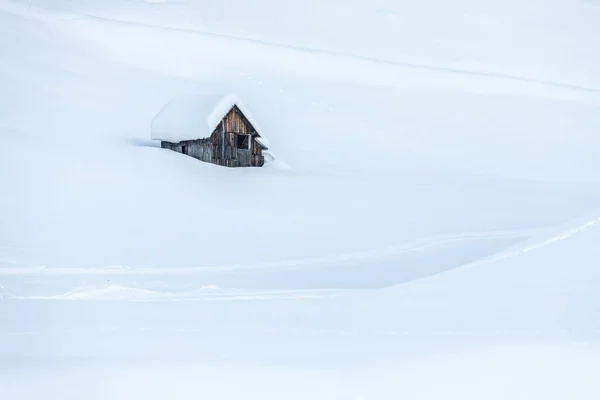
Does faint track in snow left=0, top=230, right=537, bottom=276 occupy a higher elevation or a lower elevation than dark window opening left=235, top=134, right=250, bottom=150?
lower

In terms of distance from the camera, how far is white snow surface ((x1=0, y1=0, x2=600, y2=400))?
6.06 m

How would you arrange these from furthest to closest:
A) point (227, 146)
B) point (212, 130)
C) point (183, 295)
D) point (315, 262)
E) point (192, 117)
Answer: point (227, 146)
point (192, 117)
point (212, 130)
point (315, 262)
point (183, 295)

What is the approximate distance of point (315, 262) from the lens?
30.3ft

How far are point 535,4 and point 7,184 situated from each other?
16.8m

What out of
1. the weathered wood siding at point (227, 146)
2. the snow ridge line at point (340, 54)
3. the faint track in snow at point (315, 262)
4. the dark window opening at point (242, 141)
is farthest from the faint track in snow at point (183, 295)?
the snow ridge line at point (340, 54)

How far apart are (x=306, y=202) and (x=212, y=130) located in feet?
7.63

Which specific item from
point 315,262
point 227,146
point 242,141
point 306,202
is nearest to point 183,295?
point 315,262

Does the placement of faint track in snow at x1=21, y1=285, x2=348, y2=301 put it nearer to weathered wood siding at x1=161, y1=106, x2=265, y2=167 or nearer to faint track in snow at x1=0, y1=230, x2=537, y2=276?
faint track in snow at x1=0, y1=230, x2=537, y2=276

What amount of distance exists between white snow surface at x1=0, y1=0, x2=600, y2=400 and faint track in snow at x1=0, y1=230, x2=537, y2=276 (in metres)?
0.05

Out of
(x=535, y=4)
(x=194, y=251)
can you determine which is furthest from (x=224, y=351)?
(x=535, y=4)

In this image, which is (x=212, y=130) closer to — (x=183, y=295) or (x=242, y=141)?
(x=242, y=141)

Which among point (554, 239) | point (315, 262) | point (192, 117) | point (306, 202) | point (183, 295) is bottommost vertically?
point (183, 295)

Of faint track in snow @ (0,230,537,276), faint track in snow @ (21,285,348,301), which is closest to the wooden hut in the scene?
faint track in snow @ (0,230,537,276)

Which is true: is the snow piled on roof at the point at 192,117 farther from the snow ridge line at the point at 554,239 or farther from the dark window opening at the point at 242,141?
the snow ridge line at the point at 554,239
